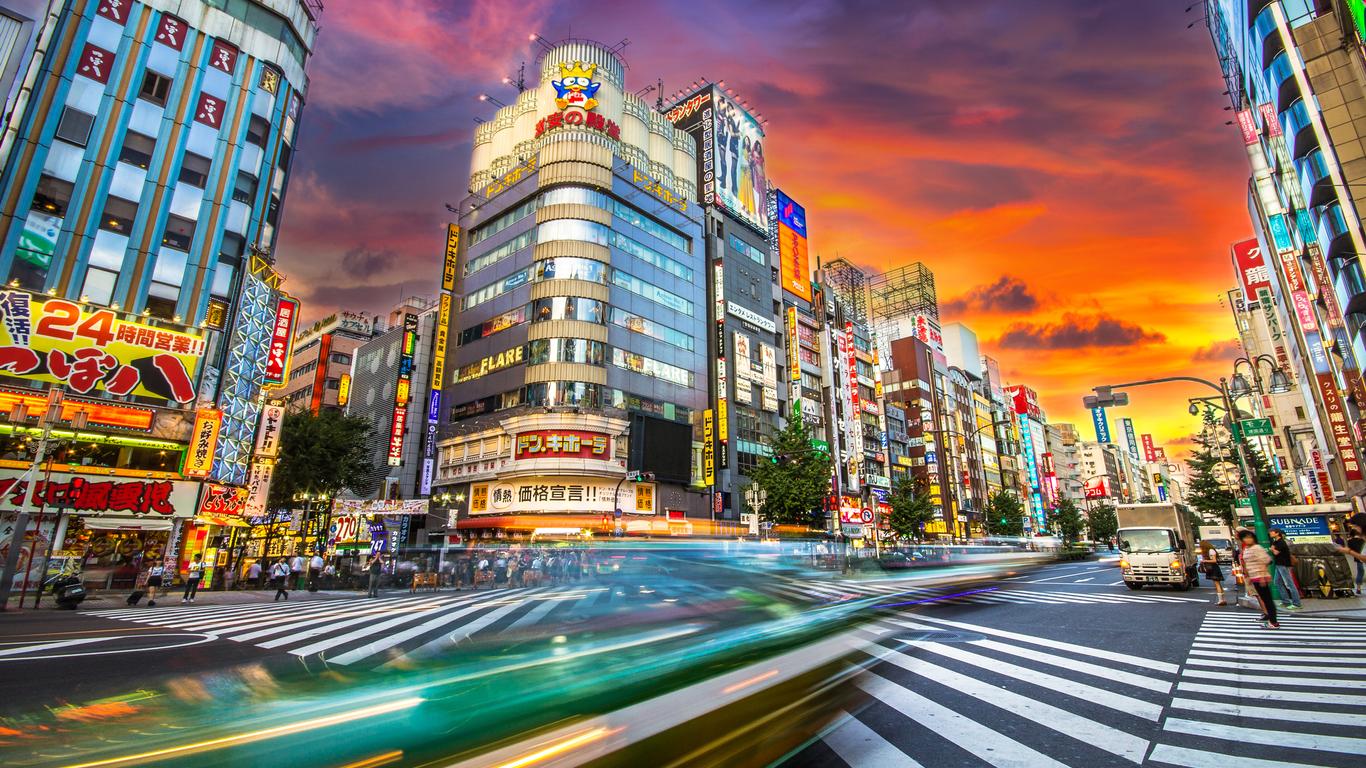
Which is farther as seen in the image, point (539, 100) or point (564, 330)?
point (539, 100)

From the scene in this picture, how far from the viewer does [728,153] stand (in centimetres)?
5528

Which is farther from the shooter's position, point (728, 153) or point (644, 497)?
point (728, 153)

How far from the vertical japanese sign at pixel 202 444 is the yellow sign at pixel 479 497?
15.1 metres

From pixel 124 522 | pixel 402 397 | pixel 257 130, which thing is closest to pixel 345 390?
pixel 402 397

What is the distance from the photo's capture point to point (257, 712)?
116 inches

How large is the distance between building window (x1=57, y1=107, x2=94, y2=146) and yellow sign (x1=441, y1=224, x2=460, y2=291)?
21.2 meters

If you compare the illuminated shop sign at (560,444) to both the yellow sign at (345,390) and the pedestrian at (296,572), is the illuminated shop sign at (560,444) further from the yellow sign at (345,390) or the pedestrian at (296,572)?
the yellow sign at (345,390)

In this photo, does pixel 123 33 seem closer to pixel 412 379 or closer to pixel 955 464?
pixel 412 379

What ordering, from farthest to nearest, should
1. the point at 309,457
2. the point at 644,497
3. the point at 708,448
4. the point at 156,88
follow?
the point at 708,448 < the point at 644,497 < the point at 309,457 < the point at 156,88

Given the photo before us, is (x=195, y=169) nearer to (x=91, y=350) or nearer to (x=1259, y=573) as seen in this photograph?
(x=91, y=350)

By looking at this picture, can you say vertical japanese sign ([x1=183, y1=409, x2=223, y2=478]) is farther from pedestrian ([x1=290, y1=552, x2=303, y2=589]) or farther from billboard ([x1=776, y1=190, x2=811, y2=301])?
billboard ([x1=776, y1=190, x2=811, y2=301])

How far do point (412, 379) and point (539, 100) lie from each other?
974 inches

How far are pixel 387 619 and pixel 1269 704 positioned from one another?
1482 cm

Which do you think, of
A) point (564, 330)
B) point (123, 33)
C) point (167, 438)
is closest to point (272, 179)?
point (123, 33)
